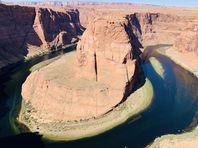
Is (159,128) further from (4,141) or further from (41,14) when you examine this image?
(41,14)

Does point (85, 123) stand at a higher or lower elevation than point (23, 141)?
higher

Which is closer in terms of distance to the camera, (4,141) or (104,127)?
(4,141)

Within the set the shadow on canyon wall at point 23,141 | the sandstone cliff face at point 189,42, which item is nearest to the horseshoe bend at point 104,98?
the shadow on canyon wall at point 23,141

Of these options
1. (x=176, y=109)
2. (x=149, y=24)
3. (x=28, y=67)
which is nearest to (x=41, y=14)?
(x=28, y=67)

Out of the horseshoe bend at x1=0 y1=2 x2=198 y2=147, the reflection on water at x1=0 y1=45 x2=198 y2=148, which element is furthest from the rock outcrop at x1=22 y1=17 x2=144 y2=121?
the reflection on water at x1=0 y1=45 x2=198 y2=148

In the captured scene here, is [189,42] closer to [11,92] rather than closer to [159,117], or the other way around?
[159,117]

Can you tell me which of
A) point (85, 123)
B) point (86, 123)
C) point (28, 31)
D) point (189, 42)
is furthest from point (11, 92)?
point (189, 42)

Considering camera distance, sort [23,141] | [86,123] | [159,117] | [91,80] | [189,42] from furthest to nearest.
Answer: [189,42], [91,80], [159,117], [86,123], [23,141]
